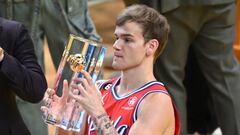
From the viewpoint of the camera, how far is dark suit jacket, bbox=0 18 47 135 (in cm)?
331

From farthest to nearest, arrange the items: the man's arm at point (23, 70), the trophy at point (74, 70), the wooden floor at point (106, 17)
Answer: the wooden floor at point (106, 17) → the man's arm at point (23, 70) → the trophy at point (74, 70)

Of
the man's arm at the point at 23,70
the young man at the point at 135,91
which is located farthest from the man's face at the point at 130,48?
the man's arm at the point at 23,70

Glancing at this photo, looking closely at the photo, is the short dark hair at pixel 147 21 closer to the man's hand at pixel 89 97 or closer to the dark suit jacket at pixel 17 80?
the man's hand at pixel 89 97

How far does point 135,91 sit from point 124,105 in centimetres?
7

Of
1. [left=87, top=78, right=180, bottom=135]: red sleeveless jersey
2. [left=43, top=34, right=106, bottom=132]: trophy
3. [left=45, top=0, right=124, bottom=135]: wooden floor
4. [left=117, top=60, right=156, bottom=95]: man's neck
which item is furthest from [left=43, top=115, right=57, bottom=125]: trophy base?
[left=45, top=0, right=124, bottom=135]: wooden floor

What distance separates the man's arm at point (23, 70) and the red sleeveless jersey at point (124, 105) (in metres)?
0.29

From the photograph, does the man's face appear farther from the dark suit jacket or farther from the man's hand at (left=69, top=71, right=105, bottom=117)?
the dark suit jacket

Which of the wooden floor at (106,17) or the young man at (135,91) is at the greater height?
the young man at (135,91)

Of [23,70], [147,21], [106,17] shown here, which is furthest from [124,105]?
[106,17]

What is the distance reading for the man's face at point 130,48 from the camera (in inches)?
122

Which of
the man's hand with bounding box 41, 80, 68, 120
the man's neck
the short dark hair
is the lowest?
the man's hand with bounding box 41, 80, 68, 120

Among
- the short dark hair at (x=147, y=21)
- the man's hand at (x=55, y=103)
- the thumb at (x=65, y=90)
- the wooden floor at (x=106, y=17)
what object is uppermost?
the short dark hair at (x=147, y=21)

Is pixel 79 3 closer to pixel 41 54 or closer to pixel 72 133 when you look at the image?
pixel 41 54

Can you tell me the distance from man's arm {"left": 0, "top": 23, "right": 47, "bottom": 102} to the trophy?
189 millimetres
